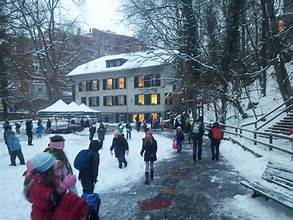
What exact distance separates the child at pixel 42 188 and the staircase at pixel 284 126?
739 inches

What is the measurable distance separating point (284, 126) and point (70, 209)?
2016 cm

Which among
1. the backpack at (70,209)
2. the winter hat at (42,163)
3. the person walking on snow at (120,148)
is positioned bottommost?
the person walking on snow at (120,148)

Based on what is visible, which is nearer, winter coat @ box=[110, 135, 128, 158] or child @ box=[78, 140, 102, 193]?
child @ box=[78, 140, 102, 193]

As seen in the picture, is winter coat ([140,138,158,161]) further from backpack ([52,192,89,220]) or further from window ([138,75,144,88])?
window ([138,75,144,88])

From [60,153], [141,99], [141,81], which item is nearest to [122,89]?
[141,81]

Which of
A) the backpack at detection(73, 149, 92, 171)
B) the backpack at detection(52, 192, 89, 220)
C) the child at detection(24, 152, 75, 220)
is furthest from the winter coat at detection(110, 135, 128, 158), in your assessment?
the backpack at detection(52, 192, 89, 220)

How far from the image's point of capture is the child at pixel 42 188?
169 inches

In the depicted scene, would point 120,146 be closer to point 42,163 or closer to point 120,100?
point 42,163

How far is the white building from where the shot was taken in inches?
2271

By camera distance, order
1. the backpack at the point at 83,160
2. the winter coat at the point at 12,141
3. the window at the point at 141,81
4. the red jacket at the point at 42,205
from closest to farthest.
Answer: the red jacket at the point at 42,205, the backpack at the point at 83,160, the winter coat at the point at 12,141, the window at the point at 141,81

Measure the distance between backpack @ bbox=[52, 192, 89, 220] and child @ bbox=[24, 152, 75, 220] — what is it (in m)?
0.15

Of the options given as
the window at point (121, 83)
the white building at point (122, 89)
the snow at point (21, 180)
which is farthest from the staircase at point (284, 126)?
the window at point (121, 83)

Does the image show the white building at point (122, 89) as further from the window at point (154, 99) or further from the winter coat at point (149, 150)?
the winter coat at point (149, 150)

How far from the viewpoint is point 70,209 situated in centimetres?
410
